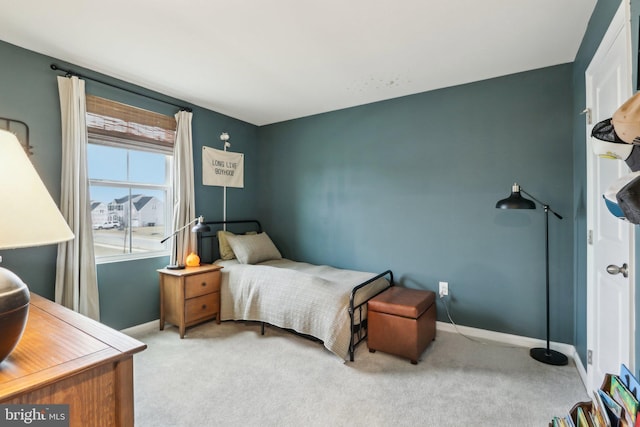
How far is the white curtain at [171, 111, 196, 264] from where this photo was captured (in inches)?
131

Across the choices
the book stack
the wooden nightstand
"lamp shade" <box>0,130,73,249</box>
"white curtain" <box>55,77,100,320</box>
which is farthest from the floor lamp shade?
the wooden nightstand

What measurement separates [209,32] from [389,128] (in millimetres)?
2024

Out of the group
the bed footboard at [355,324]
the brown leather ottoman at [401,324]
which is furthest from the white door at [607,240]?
the bed footboard at [355,324]

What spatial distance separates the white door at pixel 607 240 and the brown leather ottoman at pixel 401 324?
1.06 meters

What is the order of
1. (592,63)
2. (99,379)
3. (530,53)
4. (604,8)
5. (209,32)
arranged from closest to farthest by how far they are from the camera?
(99,379)
(604,8)
(592,63)
(209,32)
(530,53)

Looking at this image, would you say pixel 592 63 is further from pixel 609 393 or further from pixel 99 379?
pixel 99 379

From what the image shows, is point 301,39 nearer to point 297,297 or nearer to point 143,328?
point 297,297

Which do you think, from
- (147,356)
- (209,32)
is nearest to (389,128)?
(209,32)

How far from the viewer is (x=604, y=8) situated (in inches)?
67.8

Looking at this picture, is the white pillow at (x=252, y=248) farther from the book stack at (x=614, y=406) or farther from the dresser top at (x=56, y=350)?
the book stack at (x=614, y=406)

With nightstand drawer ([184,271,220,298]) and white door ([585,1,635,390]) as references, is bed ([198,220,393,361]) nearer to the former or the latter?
nightstand drawer ([184,271,220,298])

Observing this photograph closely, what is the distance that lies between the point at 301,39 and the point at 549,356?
3.13 m

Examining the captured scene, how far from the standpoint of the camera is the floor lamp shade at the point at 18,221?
2.53 ft

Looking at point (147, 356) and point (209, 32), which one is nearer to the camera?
point (209, 32)
